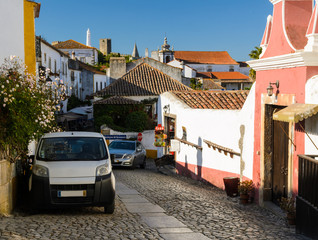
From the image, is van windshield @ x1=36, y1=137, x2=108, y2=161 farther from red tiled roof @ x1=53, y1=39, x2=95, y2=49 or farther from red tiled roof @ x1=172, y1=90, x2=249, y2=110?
red tiled roof @ x1=53, y1=39, x2=95, y2=49

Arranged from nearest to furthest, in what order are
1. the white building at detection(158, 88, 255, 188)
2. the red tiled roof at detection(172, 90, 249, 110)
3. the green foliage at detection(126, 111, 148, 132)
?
the white building at detection(158, 88, 255, 188) → the red tiled roof at detection(172, 90, 249, 110) → the green foliage at detection(126, 111, 148, 132)

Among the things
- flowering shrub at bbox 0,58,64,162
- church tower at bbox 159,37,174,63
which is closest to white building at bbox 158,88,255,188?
flowering shrub at bbox 0,58,64,162

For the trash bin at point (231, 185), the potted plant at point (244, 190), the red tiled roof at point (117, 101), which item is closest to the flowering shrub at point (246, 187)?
the potted plant at point (244, 190)

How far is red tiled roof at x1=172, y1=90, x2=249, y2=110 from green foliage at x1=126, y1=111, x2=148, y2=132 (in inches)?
480

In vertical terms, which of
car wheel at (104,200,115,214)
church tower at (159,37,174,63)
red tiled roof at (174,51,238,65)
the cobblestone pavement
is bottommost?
the cobblestone pavement

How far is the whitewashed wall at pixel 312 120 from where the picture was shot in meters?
8.63

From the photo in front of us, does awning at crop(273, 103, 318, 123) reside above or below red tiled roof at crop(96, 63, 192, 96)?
below

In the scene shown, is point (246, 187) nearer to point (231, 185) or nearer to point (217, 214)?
point (231, 185)

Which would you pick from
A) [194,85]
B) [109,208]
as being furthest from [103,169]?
[194,85]

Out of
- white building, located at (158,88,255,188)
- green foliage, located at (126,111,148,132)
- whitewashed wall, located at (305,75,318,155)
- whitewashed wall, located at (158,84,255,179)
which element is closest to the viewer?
whitewashed wall, located at (305,75,318,155)

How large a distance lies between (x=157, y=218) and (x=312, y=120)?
151 inches

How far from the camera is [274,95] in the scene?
34.1 feet

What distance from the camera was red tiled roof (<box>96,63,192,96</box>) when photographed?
4025 centimetres

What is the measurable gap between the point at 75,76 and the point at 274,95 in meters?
51.1
